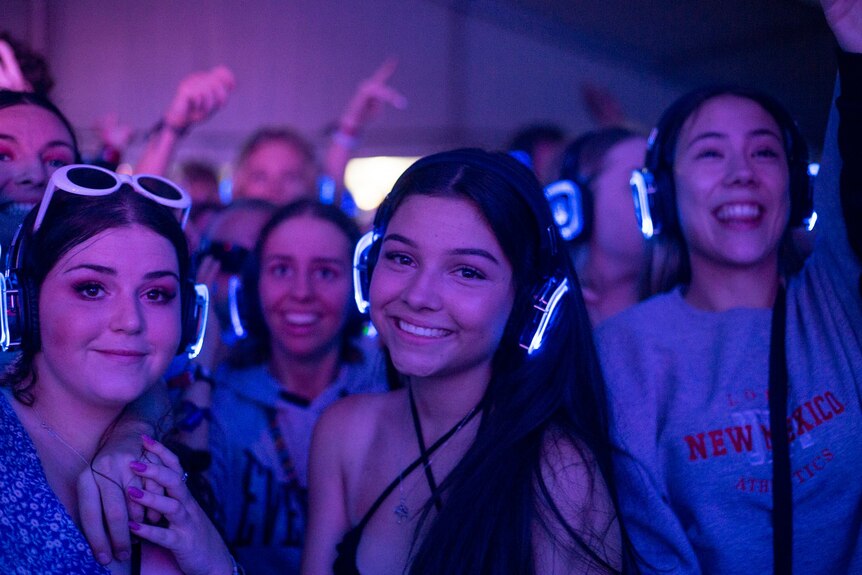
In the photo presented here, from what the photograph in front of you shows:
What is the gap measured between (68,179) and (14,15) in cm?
106

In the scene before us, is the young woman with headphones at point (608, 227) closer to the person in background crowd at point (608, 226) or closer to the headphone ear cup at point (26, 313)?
the person in background crowd at point (608, 226)

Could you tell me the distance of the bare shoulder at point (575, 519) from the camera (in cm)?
163

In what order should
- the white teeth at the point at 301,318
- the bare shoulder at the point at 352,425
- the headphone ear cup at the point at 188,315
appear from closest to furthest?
the headphone ear cup at the point at 188,315
the bare shoulder at the point at 352,425
the white teeth at the point at 301,318

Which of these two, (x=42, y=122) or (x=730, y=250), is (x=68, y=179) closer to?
(x=42, y=122)

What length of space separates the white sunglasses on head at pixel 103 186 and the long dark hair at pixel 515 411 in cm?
52

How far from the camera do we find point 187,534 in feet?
5.19

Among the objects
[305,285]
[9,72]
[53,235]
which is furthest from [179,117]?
[53,235]

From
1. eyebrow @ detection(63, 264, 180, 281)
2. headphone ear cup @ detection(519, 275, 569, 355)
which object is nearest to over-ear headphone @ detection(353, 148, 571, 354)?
headphone ear cup @ detection(519, 275, 569, 355)

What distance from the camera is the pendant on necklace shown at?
1.82 m

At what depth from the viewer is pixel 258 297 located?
2842mm

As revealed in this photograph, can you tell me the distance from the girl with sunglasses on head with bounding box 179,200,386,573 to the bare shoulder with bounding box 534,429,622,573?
Result: 87 centimetres

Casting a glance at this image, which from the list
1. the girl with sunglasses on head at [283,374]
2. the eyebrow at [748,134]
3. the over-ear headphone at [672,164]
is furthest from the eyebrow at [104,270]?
the eyebrow at [748,134]

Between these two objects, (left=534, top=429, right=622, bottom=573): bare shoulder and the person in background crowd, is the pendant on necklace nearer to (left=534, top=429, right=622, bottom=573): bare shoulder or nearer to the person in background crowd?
(left=534, top=429, right=622, bottom=573): bare shoulder

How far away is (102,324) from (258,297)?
1177 millimetres
